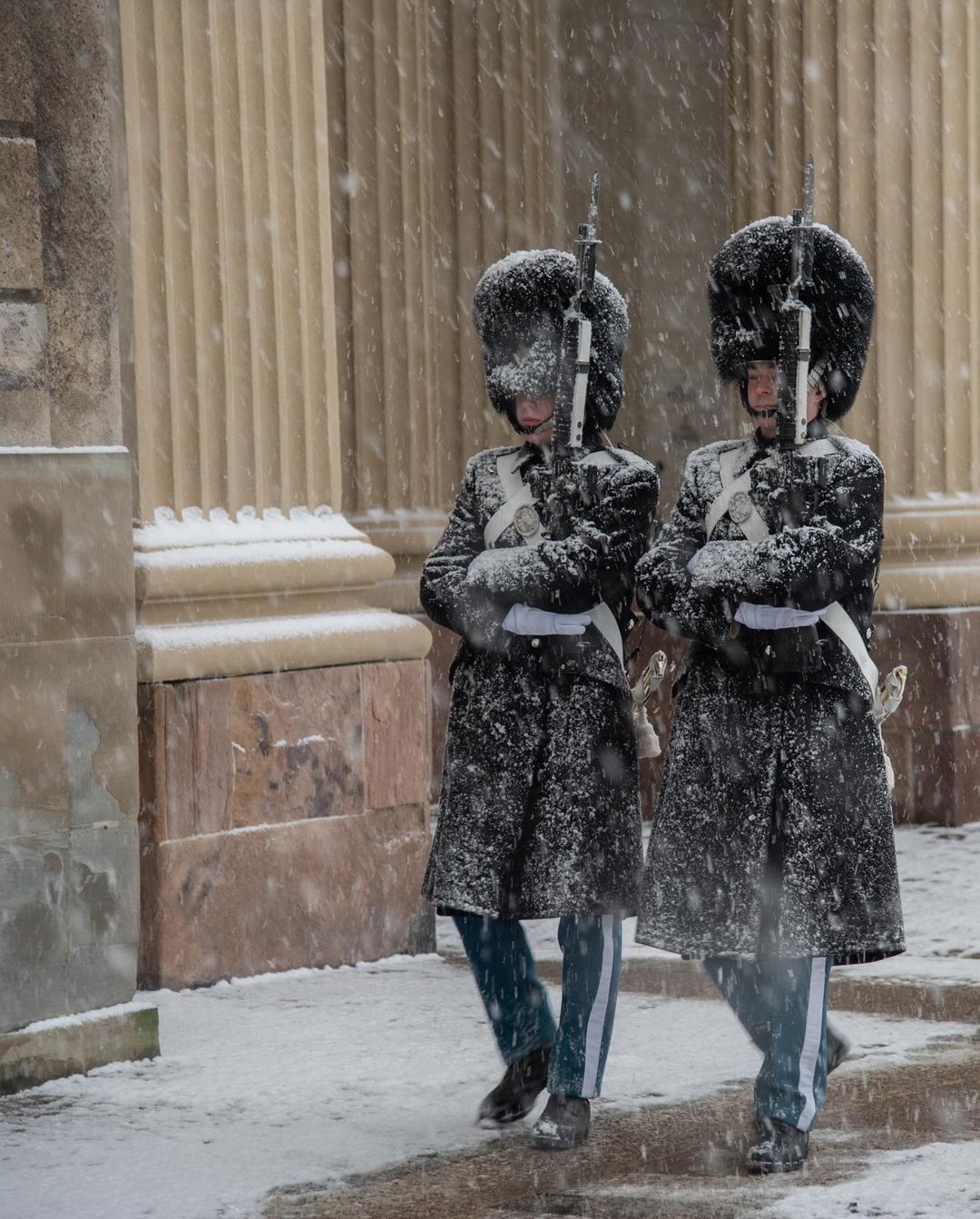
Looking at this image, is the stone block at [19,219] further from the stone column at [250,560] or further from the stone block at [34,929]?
the stone block at [34,929]

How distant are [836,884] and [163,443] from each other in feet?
9.27

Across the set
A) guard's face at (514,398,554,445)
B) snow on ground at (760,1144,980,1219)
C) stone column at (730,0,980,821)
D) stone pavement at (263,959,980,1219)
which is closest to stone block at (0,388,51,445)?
guard's face at (514,398,554,445)

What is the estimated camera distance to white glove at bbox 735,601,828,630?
4.75 metres

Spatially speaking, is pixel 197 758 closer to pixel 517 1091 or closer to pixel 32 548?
pixel 32 548

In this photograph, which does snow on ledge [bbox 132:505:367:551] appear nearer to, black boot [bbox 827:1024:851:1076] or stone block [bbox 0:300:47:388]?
stone block [bbox 0:300:47:388]

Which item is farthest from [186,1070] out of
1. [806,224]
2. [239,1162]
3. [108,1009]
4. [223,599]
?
[806,224]

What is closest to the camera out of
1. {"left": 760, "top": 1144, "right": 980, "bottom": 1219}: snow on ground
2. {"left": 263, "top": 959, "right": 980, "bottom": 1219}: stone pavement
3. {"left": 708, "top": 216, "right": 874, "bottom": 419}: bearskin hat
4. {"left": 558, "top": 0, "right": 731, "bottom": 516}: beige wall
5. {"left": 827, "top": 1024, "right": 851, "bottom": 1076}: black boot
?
{"left": 760, "top": 1144, "right": 980, "bottom": 1219}: snow on ground

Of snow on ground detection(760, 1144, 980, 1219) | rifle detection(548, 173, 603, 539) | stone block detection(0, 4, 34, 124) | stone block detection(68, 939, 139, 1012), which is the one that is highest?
stone block detection(0, 4, 34, 124)

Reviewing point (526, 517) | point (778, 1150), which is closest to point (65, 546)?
point (526, 517)

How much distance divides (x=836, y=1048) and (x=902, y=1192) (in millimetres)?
803

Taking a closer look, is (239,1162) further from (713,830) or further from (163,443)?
(163,443)

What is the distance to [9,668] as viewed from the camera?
18.3ft

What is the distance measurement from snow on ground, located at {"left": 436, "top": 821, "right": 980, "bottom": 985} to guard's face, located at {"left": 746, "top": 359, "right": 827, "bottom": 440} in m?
1.95

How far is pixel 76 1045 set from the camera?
5.68 m
